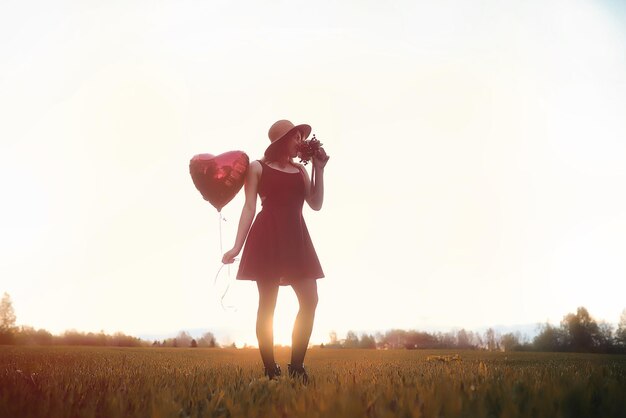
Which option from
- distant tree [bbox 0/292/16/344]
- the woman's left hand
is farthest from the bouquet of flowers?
distant tree [bbox 0/292/16/344]

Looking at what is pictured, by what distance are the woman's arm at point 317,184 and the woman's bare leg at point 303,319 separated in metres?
0.94

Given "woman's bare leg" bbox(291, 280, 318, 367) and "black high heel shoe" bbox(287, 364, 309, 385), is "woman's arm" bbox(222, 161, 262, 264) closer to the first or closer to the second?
"woman's bare leg" bbox(291, 280, 318, 367)

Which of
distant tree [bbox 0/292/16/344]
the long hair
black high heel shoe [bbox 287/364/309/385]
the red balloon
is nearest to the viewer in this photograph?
black high heel shoe [bbox 287/364/309/385]

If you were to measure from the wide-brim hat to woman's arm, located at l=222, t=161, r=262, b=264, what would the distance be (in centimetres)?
30

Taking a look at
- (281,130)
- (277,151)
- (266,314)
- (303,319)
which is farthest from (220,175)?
(303,319)

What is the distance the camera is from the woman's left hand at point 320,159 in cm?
587

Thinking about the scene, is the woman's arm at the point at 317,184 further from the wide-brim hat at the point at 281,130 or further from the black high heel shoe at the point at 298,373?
the black high heel shoe at the point at 298,373

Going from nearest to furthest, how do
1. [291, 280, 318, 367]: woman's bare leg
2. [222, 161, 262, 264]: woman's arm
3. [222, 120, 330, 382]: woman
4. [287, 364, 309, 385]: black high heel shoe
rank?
[287, 364, 309, 385]: black high heel shoe → [291, 280, 318, 367]: woman's bare leg → [222, 120, 330, 382]: woman → [222, 161, 262, 264]: woman's arm

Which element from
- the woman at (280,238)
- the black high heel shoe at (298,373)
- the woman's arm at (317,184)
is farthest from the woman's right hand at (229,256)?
the black high heel shoe at (298,373)

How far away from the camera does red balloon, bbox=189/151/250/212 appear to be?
5.97 m

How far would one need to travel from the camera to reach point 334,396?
3.18 metres

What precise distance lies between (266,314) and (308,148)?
193cm

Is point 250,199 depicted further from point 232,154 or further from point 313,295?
point 313,295

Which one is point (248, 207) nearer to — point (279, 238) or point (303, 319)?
point (279, 238)
